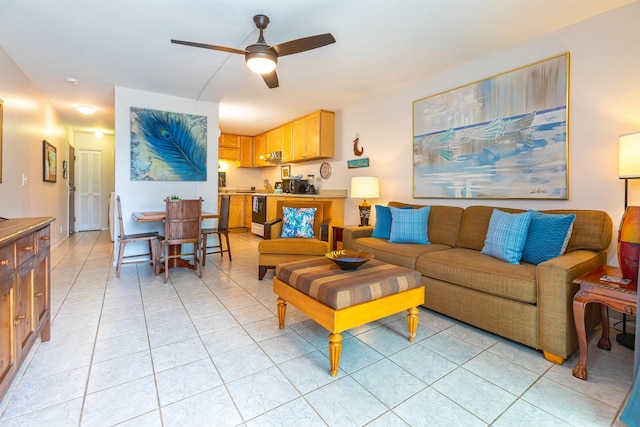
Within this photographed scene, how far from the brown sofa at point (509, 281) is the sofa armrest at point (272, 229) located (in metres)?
1.26

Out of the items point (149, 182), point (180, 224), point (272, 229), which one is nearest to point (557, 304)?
point (272, 229)

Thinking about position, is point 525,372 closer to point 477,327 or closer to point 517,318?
point 517,318

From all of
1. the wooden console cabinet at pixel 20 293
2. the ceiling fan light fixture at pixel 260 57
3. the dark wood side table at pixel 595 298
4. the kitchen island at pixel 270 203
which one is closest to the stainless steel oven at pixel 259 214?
the kitchen island at pixel 270 203

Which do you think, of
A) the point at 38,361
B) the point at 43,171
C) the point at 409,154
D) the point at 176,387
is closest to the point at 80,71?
the point at 43,171

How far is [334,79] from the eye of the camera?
11.9 ft

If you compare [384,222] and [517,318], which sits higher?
[384,222]

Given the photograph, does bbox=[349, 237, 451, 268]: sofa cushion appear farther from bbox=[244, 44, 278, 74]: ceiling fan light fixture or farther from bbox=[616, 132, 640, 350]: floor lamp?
bbox=[244, 44, 278, 74]: ceiling fan light fixture

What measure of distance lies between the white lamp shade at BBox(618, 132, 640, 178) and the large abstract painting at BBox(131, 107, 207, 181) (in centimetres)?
457

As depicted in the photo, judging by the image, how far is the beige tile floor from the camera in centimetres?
135

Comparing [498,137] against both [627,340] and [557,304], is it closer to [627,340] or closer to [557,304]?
[557,304]

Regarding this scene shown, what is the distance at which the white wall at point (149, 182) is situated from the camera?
3980mm

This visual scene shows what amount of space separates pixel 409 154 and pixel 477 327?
7.38 feet

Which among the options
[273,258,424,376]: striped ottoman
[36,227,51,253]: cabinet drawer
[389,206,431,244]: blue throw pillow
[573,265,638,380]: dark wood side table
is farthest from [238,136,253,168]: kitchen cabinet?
[573,265,638,380]: dark wood side table

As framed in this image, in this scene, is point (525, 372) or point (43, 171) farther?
point (43, 171)
